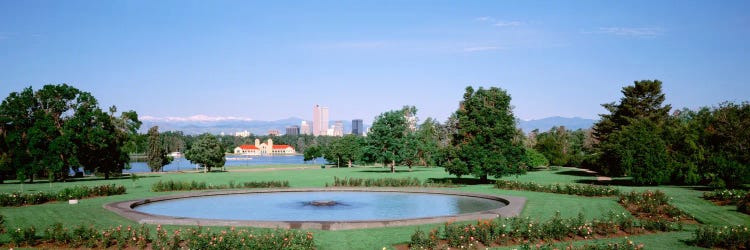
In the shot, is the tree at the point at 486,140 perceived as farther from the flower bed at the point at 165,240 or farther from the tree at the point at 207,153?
the tree at the point at 207,153

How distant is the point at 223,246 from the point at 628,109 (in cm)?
4682

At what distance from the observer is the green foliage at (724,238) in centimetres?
1299

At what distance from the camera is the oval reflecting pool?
21547mm

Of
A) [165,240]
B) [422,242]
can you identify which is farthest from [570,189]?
[165,240]

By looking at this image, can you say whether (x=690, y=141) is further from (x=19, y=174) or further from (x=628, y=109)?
(x=19, y=174)

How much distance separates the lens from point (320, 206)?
24.6 meters

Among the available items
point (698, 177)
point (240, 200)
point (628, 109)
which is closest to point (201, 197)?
point (240, 200)

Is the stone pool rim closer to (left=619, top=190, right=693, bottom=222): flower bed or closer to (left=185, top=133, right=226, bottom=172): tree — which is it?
(left=619, top=190, right=693, bottom=222): flower bed

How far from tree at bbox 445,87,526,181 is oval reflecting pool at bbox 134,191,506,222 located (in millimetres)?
5782

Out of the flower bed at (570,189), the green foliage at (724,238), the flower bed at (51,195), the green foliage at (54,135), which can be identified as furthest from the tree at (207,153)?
the green foliage at (724,238)

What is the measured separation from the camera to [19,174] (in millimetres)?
40656

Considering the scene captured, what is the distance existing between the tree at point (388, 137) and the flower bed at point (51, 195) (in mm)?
31088

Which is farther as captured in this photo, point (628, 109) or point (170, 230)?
point (628, 109)

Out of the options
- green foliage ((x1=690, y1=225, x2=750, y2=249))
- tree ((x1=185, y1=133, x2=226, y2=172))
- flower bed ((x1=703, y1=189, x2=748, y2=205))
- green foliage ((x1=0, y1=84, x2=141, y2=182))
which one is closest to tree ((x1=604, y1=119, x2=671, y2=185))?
flower bed ((x1=703, y1=189, x2=748, y2=205))
